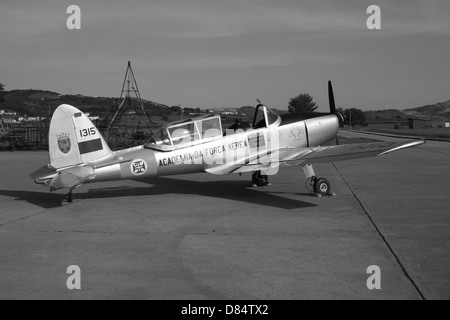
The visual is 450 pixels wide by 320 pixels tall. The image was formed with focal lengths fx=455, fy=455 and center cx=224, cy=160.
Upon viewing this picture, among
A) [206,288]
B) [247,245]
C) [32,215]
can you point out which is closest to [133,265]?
[206,288]

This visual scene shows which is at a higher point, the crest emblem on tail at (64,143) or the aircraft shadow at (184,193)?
the crest emblem on tail at (64,143)

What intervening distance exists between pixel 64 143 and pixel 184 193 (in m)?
3.49

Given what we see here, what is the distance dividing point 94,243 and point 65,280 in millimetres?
1793

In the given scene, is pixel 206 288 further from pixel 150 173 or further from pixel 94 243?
pixel 150 173

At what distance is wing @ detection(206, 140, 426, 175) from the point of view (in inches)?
391

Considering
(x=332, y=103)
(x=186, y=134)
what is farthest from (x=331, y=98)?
(x=186, y=134)

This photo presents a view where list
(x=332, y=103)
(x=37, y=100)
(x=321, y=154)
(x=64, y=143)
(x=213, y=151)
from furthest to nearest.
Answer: (x=37, y=100), (x=332, y=103), (x=213, y=151), (x=321, y=154), (x=64, y=143)

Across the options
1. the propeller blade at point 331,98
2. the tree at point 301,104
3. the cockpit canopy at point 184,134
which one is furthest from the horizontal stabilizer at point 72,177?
Result: the tree at point 301,104

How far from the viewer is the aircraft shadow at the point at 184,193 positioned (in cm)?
1061

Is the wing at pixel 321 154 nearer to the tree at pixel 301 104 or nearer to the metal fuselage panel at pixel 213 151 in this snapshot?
the metal fuselage panel at pixel 213 151

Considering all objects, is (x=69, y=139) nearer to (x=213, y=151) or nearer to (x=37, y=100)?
(x=213, y=151)

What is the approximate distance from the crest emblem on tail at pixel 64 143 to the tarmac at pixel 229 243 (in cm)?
133

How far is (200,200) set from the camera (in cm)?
1098

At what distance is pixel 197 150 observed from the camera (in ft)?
36.7
